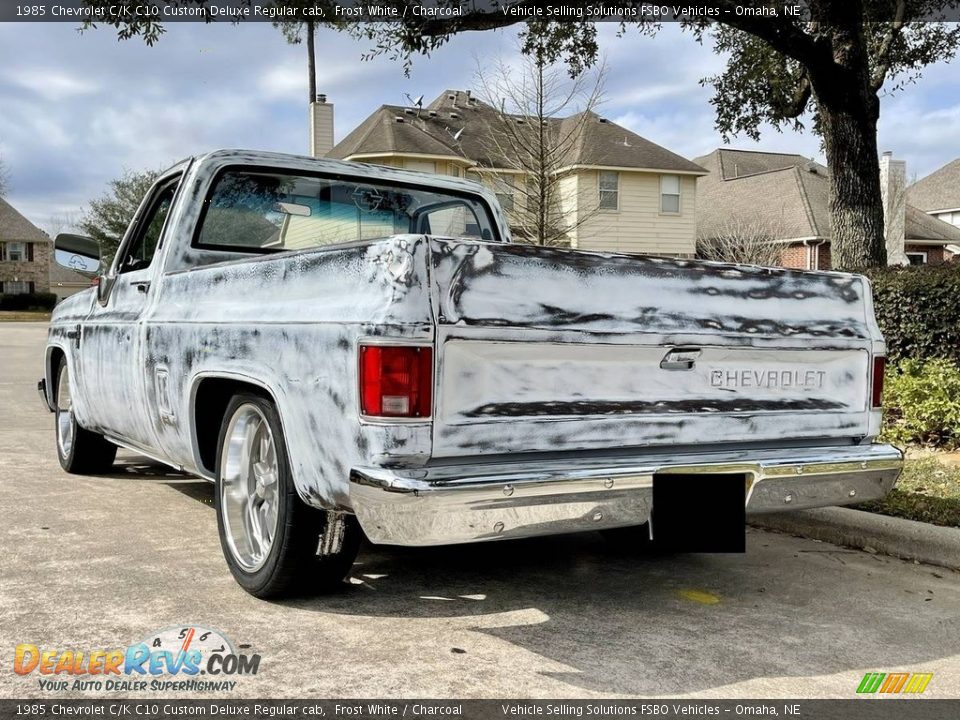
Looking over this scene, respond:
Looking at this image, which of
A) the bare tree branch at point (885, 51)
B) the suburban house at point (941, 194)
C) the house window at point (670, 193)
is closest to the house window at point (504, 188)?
the house window at point (670, 193)

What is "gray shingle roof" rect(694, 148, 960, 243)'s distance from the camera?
3331cm

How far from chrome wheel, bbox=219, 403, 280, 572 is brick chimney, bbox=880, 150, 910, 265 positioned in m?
27.4

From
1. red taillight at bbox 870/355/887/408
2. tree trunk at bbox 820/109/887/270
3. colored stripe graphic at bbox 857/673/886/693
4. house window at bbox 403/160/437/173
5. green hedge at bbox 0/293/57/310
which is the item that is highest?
house window at bbox 403/160/437/173

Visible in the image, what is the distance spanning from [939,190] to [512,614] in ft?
170

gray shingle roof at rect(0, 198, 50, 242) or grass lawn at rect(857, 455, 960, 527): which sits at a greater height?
gray shingle roof at rect(0, 198, 50, 242)

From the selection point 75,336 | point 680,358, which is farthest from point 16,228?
point 680,358

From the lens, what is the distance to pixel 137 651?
3279 mm

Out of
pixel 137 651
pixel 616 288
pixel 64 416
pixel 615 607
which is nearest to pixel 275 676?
pixel 137 651

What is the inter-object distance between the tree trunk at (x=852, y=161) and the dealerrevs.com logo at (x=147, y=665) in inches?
321

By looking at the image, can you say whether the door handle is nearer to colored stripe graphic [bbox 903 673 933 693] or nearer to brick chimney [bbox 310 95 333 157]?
colored stripe graphic [bbox 903 673 933 693]

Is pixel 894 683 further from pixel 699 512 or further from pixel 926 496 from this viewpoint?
pixel 926 496

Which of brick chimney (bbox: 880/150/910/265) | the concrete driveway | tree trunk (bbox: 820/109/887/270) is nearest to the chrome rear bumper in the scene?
the concrete driveway

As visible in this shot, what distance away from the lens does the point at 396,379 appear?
9.87ft

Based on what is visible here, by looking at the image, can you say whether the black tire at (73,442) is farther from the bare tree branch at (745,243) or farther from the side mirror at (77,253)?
the bare tree branch at (745,243)
